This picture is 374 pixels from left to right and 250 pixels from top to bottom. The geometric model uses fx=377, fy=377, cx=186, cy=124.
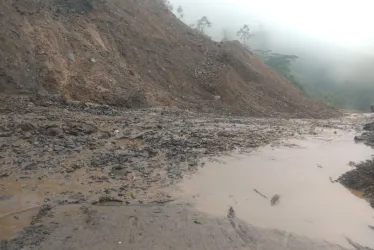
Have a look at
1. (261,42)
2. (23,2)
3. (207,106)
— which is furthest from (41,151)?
(261,42)

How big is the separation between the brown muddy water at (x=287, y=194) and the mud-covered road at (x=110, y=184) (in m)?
0.17

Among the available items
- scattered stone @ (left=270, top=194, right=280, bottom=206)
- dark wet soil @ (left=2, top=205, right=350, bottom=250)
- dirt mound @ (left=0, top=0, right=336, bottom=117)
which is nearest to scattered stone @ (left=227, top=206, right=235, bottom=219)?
dark wet soil @ (left=2, top=205, right=350, bottom=250)

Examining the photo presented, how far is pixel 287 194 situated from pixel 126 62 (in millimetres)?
16046

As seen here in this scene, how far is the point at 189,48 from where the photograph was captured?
27438mm

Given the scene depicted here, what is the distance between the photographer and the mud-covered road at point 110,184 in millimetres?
5594

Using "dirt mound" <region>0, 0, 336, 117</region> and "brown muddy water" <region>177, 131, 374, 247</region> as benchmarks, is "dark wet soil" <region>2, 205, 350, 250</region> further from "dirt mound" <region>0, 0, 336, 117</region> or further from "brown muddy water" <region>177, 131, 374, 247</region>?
"dirt mound" <region>0, 0, 336, 117</region>

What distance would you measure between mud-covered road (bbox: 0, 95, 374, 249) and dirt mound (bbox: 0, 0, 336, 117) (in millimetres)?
3548

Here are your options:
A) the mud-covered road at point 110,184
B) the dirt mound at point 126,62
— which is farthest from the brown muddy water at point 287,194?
the dirt mound at point 126,62

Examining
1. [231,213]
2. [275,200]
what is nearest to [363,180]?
[275,200]

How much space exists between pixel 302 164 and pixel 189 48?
18.2 metres

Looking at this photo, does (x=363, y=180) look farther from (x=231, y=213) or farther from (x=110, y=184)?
(x=110, y=184)

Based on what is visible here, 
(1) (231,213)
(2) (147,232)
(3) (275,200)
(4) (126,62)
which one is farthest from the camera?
(4) (126,62)

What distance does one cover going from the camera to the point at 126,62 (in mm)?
22266

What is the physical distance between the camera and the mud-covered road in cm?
559
